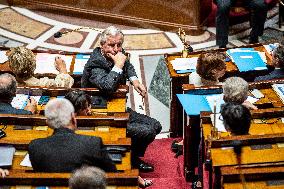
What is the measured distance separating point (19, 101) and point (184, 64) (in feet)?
5.20

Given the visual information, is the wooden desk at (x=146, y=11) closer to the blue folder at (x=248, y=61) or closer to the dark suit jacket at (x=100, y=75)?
the blue folder at (x=248, y=61)

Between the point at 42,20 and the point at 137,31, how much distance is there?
4.49ft

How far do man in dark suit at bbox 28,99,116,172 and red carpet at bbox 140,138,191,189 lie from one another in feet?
3.40

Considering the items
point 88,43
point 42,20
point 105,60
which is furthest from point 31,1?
point 105,60

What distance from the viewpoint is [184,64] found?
5156mm

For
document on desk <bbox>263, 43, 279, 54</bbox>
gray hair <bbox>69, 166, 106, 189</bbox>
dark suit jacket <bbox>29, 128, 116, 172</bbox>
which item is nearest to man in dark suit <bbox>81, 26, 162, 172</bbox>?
dark suit jacket <bbox>29, 128, 116, 172</bbox>

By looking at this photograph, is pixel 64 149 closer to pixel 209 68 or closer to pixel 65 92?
pixel 65 92

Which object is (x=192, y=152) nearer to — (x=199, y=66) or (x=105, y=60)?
(x=199, y=66)

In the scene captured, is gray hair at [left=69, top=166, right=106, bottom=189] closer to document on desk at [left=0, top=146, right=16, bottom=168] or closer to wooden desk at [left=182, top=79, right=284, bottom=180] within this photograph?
document on desk at [left=0, top=146, right=16, bottom=168]

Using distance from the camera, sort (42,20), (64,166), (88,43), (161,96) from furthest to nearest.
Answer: (42,20)
(88,43)
(161,96)
(64,166)

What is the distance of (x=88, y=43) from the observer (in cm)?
725

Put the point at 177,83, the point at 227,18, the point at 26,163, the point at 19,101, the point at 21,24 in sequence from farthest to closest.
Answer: the point at 21,24
the point at 227,18
the point at 177,83
the point at 19,101
the point at 26,163

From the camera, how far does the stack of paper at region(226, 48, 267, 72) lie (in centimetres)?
508

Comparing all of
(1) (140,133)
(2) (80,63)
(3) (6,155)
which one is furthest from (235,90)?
(2) (80,63)
